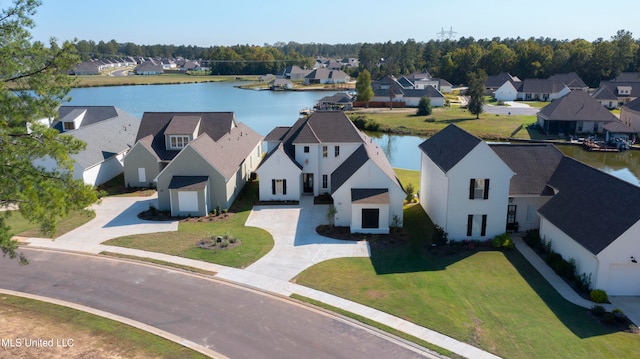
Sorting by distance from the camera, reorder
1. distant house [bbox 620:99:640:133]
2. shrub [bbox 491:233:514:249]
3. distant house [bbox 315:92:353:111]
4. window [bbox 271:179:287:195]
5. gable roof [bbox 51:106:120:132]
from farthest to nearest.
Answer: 1. distant house [bbox 315:92:353:111]
2. distant house [bbox 620:99:640:133]
3. gable roof [bbox 51:106:120:132]
4. window [bbox 271:179:287:195]
5. shrub [bbox 491:233:514:249]

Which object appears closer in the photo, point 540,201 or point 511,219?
point 540,201

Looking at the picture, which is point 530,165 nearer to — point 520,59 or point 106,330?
point 106,330

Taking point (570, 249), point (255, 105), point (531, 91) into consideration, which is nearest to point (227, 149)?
point (570, 249)

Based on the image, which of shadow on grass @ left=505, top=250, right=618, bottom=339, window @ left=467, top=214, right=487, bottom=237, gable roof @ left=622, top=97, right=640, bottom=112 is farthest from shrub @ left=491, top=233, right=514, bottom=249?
gable roof @ left=622, top=97, right=640, bottom=112

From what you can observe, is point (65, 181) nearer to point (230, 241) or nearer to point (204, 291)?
point (204, 291)

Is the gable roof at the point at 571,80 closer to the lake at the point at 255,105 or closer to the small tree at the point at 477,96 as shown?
the small tree at the point at 477,96

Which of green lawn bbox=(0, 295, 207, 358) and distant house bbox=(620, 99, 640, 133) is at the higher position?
distant house bbox=(620, 99, 640, 133)

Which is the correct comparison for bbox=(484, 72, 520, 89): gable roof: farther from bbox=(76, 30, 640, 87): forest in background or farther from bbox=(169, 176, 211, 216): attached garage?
bbox=(169, 176, 211, 216): attached garage

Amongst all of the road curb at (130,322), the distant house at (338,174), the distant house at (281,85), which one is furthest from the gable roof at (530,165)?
the distant house at (281,85)
